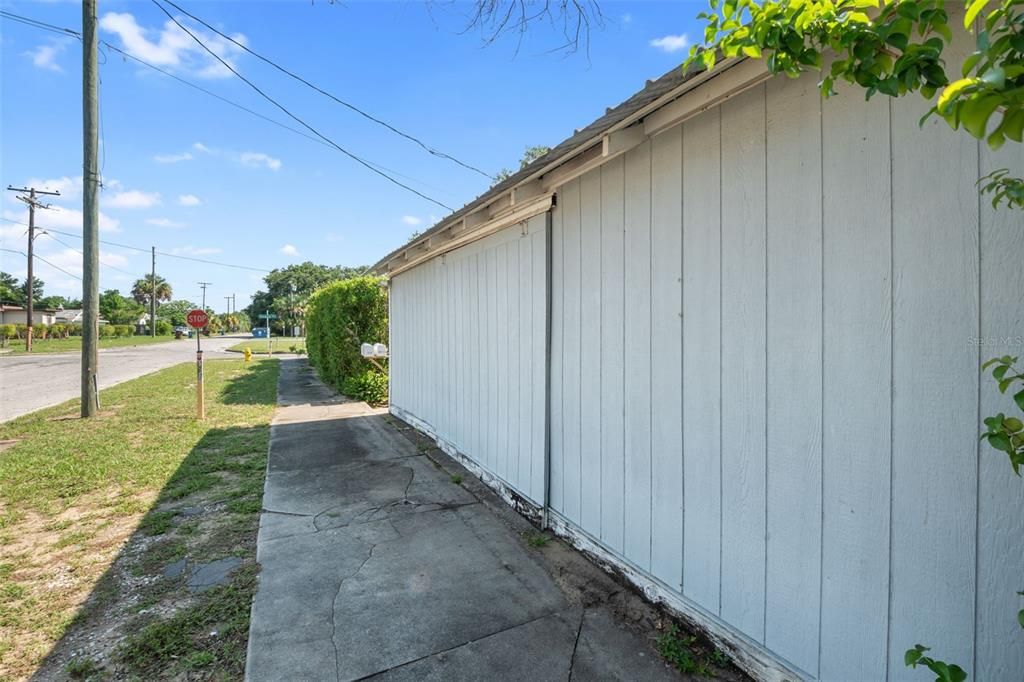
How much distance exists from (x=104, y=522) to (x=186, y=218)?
75.6 ft

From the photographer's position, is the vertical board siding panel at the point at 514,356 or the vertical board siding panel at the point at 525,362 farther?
the vertical board siding panel at the point at 514,356

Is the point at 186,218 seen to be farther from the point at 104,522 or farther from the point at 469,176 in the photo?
the point at 104,522

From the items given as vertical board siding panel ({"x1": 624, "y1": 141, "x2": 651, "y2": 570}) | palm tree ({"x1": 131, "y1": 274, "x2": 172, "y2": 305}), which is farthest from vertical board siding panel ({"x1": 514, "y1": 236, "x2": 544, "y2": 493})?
palm tree ({"x1": 131, "y1": 274, "x2": 172, "y2": 305})

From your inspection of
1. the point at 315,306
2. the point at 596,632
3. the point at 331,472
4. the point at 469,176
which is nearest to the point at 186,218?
the point at 315,306

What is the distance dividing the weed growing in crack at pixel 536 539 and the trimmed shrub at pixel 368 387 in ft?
23.2

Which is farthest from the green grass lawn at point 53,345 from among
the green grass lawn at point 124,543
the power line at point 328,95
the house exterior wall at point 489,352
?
the house exterior wall at point 489,352

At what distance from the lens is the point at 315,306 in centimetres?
1502

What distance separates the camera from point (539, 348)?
3.79 metres

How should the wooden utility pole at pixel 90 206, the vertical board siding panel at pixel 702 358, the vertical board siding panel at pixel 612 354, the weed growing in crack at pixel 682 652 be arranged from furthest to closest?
the wooden utility pole at pixel 90 206, the vertical board siding panel at pixel 612 354, the vertical board siding panel at pixel 702 358, the weed growing in crack at pixel 682 652

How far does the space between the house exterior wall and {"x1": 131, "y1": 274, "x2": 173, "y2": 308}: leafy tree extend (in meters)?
90.1

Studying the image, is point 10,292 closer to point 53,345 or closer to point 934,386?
point 53,345

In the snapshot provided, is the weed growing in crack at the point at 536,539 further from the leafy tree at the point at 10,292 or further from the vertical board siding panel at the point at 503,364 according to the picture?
the leafy tree at the point at 10,292

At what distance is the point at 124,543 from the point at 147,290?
3765 inches

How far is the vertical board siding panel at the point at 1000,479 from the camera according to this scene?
53.3 inches
